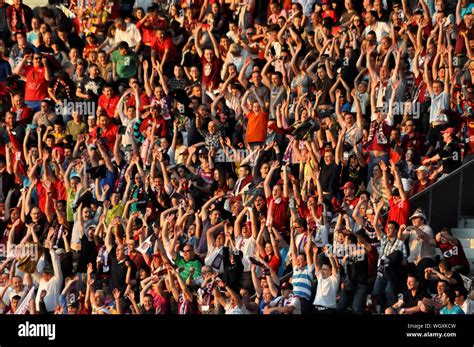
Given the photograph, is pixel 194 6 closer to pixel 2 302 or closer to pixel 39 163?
pixel 39 163

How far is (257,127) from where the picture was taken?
26688 mm

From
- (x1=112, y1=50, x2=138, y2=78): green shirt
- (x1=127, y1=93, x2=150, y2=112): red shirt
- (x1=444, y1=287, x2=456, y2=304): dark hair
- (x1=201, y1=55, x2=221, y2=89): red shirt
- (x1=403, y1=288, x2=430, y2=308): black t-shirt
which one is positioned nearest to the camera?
(x1=444, y1=287, x2=456, y2=304): dark hair

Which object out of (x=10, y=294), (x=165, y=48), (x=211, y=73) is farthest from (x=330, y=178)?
(x=10, y=294)

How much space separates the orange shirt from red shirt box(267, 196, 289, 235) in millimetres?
1575

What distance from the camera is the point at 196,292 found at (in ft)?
81.2

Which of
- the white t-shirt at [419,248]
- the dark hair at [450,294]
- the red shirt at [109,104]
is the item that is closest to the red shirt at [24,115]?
the red shirt at [109,104]

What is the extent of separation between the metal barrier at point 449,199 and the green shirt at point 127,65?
Result: 5636mm

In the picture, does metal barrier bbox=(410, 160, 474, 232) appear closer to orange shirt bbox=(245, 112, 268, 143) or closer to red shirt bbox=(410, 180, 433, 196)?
red shirt bbox=(410, 180, 433, 196)

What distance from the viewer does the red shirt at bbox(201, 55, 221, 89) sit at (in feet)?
90.9

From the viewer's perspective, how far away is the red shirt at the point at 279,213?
989 inches

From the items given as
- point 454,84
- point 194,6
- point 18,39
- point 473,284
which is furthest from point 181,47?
point 473,284

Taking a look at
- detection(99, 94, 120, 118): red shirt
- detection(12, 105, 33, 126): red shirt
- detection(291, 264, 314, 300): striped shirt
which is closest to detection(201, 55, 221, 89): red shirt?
detection(99, 94, 120, 118): red shirt

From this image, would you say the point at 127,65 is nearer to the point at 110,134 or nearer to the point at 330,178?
the point at 110,134

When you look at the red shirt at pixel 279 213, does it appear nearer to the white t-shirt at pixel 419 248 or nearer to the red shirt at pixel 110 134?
the white t-shirt at pixel 419 248
